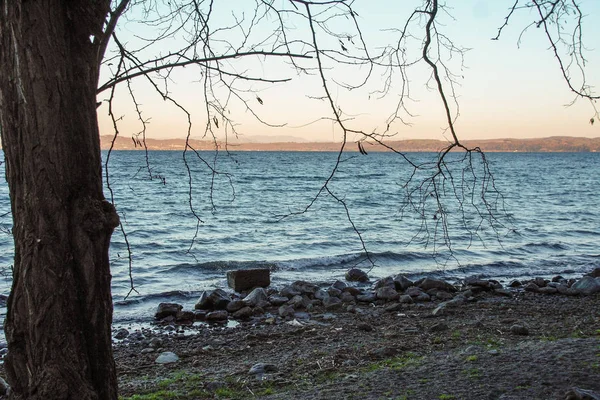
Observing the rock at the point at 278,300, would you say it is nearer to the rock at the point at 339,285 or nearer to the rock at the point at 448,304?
the rock at the point at 339,285

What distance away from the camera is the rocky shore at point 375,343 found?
5.09m

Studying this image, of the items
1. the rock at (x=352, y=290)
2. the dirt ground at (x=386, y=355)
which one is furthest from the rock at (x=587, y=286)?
the rock at (x=352, y=290)

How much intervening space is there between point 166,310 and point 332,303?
2.94 m

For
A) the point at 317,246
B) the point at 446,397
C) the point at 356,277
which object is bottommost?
the point at 317,246

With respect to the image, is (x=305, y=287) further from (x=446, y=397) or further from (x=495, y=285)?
(x=446, y=397)

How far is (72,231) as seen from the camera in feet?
9.28

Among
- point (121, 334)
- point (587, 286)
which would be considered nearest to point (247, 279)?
point (121, 334)

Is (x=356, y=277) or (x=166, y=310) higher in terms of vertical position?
(x=166, y=310)

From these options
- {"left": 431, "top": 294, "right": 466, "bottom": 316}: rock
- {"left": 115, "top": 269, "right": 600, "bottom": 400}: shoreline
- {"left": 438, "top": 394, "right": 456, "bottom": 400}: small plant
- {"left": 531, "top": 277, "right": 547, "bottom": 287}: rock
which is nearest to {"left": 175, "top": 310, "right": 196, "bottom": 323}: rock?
{"left": 115, "top": 269, "right": 600, "bottom": 400}: shoreline

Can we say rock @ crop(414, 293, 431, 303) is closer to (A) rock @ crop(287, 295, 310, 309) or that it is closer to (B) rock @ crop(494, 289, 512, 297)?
(B) rock @ crop(494, 289, 512, 297)

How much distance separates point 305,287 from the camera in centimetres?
1237

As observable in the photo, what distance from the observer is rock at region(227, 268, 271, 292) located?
13.0 meters

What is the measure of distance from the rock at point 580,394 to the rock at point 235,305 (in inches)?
284

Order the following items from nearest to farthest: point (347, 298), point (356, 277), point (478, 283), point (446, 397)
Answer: point (446, 397) → point (347, 298) → point (478, 283) → point (356, 277)
